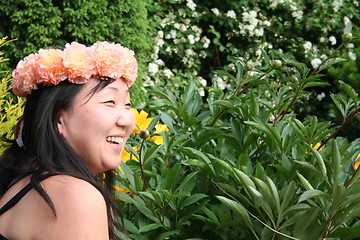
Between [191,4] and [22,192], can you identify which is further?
[191,4]

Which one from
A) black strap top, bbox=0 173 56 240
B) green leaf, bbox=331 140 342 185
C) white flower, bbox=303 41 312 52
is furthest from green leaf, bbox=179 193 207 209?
white flower, bbox=303 41 312 52

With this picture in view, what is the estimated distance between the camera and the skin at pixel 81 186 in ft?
4.68

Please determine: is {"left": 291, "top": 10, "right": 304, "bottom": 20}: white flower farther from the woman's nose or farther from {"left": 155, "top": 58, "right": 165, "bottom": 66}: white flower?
the woman's nose

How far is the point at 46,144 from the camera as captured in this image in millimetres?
1574

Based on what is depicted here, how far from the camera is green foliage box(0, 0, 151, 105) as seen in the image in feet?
15.1

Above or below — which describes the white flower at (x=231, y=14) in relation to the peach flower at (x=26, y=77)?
below

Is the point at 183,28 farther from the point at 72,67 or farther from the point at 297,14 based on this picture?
the point at 72,67

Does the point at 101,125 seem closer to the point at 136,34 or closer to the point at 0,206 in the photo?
the point at 0,206

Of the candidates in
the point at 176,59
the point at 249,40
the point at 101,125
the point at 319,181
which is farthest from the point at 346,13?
the point at 101,125

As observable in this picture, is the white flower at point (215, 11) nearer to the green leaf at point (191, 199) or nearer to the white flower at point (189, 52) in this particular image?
the white flower at point (189, 52)

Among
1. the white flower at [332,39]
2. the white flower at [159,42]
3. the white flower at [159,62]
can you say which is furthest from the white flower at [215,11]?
the white flower at [332,39]

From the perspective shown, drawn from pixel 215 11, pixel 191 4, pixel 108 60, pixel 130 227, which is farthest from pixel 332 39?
pixel 108 60

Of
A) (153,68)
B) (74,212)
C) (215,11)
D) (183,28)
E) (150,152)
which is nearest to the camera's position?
(74,212)

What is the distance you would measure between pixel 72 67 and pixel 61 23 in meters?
3.33
